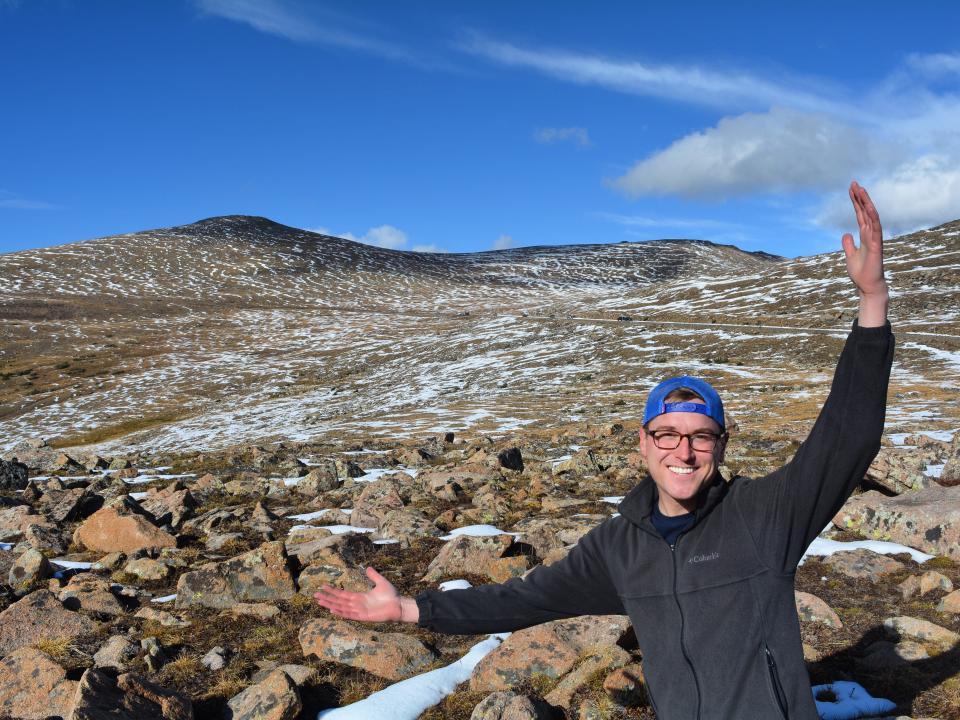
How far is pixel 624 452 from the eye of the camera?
77.9ft

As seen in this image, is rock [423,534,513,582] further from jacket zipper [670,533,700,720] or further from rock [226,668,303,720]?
jacket zipper [670,533,700,720]

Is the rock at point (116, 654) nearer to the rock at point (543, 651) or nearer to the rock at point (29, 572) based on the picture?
the rock at point (29, 572)

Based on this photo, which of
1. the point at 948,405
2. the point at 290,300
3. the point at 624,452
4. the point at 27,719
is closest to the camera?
the point at 27,719

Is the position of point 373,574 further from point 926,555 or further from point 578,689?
point 926,555

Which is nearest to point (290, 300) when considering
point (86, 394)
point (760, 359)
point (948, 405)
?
point (86, 394)

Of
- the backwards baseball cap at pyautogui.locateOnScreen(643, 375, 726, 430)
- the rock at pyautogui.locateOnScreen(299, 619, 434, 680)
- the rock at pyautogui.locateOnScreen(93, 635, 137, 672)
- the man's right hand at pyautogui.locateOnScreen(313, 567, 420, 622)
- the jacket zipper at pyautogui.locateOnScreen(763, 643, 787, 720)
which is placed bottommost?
the rock at pyautogui.locateOnScreen(299, 619, 434, 680)

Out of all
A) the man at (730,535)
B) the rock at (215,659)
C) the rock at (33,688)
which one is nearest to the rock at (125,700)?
the rock at (33,688)

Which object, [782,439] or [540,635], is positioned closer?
[540,635]

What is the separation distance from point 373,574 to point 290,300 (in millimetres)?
154060

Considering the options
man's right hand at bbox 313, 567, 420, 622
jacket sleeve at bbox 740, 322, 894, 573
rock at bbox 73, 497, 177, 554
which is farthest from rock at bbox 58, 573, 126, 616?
jacket sleeve at bbox 740, 322, 894, 573

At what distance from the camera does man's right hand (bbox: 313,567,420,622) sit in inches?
184

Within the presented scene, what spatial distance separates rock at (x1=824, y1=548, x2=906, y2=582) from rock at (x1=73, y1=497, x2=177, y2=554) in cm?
1285

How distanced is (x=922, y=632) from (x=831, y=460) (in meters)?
6.77

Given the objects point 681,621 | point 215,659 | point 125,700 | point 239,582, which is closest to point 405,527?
point 239,582
